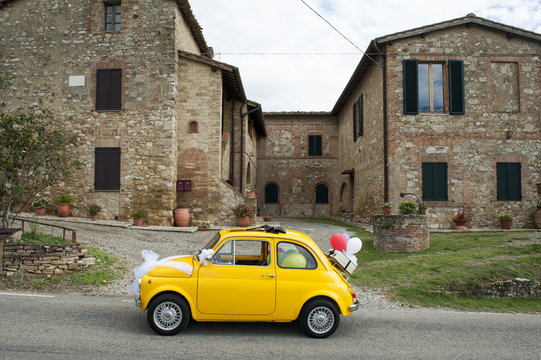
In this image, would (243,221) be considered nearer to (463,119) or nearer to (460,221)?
(460,221)

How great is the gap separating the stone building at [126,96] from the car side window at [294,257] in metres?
9.61

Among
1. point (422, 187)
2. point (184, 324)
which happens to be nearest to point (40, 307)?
point (184, 324)

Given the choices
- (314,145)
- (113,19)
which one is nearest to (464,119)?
(314,145)

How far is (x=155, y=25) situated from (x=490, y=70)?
12.8 m

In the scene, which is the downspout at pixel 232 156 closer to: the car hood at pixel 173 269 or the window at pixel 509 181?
the window at pixel 509 181

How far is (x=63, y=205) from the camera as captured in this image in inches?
524

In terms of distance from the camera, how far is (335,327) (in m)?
4.41

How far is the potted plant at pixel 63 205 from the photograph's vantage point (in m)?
13.2

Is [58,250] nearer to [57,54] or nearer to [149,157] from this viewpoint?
[149,157]

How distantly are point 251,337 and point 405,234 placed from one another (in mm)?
6709

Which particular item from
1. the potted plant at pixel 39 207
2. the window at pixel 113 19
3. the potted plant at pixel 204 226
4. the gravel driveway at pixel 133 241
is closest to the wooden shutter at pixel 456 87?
the gravel driveway at pixel 133 241

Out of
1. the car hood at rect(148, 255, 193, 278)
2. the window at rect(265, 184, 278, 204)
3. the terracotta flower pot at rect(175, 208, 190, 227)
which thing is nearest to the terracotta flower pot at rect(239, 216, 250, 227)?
the terracotta flower pot at rect(175, 208, 190, 227)

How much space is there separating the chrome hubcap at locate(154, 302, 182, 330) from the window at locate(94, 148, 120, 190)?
33.6 feet

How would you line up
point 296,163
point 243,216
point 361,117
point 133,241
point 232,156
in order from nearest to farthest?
1. point 133,241
2. point 243,216
3. point 232,156
4. point 361,117
5. point 296,163
